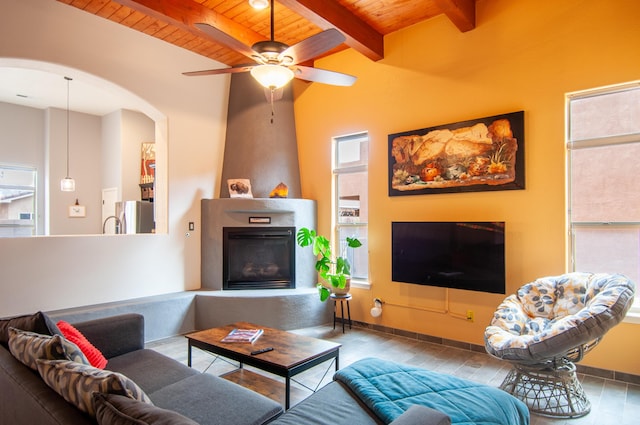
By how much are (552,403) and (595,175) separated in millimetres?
1964

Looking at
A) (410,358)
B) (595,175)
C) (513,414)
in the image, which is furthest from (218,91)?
(513,414)

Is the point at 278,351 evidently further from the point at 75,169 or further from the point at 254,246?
the point at 75,169

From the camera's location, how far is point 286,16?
4133 millimetres

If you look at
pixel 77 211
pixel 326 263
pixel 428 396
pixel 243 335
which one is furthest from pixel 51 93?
pixel 428 396

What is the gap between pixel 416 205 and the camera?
14.2 ft

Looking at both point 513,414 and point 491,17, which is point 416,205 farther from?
point 513,414

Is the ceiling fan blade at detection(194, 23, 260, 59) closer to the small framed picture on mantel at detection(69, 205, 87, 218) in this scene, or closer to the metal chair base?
the metal chair base

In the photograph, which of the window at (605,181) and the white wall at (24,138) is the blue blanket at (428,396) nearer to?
the window at (605,181)

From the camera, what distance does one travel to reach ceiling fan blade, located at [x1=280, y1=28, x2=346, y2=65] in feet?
8.29

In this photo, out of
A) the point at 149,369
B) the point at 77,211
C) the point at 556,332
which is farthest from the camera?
the point at 77,211

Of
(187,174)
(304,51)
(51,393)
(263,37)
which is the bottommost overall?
(51,393)

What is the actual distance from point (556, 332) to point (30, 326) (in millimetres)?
3131

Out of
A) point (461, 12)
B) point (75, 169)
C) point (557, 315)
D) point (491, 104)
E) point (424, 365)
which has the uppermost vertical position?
point (461, 12)

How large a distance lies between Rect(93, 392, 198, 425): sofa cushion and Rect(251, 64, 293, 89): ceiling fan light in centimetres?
232
